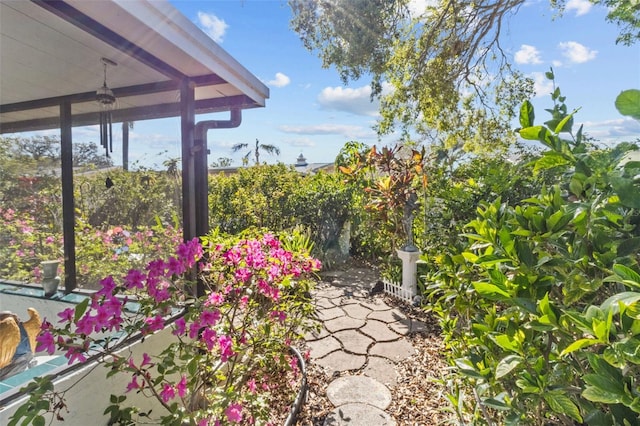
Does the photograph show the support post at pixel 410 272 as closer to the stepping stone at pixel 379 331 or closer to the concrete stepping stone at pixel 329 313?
the stepping stone at pixel 379 331

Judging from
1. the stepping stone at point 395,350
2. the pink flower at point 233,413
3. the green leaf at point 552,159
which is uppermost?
the green leaf at point 552,159

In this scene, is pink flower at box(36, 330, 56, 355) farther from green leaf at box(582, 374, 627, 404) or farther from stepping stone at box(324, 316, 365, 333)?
stepping stone at box(324, 316, 365, 333)

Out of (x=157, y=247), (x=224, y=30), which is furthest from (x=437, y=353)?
(x=224, y=30)

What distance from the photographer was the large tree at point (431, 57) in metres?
5.32

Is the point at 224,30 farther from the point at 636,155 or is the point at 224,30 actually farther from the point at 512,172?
the point at 636,155

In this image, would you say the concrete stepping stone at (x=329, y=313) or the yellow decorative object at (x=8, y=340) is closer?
the yellow decorative object at (x=8, y=340)

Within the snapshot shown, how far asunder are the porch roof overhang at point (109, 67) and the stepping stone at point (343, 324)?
99.4 inches

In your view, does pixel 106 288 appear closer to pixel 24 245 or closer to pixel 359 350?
pixel 24 245

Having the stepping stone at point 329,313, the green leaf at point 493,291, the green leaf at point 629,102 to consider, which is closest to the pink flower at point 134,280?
the green leaf at point 493,291

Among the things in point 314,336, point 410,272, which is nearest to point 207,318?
point 314,336

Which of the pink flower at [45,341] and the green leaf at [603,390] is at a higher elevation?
the green leaf at [603,390]

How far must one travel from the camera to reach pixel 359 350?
3123 millimetres

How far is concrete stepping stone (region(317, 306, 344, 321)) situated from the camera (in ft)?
12.8

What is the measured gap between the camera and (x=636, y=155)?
88 cm
